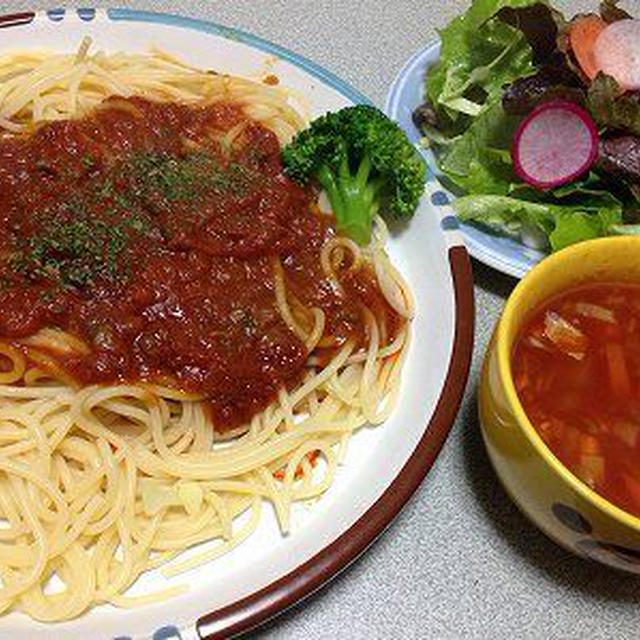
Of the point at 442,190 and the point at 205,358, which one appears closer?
the point at 205,358

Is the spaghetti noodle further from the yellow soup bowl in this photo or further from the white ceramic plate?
the yellow soup bowl

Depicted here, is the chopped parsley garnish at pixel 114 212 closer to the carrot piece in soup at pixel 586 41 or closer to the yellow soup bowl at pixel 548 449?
the yellow soup bowl at pixel 548 449

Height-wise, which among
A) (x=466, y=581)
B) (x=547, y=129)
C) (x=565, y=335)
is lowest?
(x=466, y=581)

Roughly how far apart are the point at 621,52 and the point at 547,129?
1.27ft

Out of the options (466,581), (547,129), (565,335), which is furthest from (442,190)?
(466,581)

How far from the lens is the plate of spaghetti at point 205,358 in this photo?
2.14 meters

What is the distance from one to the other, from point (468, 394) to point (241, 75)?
1.44 meters

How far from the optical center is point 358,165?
280 centimetres

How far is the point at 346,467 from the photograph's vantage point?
2406mm

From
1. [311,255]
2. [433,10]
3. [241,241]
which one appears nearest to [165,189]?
[241,241]

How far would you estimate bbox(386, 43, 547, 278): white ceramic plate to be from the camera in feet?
9.40

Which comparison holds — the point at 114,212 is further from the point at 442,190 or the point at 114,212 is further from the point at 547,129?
the point at 547,129

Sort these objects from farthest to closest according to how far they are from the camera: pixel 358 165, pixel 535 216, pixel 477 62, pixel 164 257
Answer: pixel 477 62 → pixel 535 216 → pixel 358 165 → pixel 164 257

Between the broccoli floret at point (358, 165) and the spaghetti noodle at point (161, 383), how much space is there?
3.9 inches
